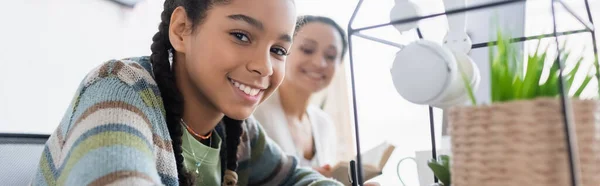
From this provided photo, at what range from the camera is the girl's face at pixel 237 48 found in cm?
69

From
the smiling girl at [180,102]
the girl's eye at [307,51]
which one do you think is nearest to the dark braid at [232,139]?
the smiling girl at [180,102]

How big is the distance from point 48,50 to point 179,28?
1.89 feet

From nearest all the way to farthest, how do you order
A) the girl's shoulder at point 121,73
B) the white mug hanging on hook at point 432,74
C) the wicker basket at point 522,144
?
the wicker basket at point 522,144 → the white mug hanging on hook at point 432,74 → the girl's shoulder at point 121,73

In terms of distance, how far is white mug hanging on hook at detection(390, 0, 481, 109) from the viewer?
0.44 m

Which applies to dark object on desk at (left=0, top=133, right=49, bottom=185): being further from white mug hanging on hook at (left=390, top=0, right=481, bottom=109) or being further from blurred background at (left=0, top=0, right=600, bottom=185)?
white mug hanging on hook at (left=390, top=0, right=481, bottom=109)

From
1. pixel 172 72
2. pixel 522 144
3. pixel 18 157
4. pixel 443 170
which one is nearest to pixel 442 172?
pixel 443 170

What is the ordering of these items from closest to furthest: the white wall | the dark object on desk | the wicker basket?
the wicker basket < the dark object on desk < the white wall

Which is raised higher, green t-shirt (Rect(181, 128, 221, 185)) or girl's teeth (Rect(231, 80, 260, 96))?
girl's teeth (Rect(231, 80, 260, 96))

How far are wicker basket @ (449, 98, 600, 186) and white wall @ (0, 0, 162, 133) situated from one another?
100 centimetres

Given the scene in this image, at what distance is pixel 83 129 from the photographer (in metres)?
0.53

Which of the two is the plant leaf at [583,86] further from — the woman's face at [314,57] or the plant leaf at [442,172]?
the woman's face at [314,57]

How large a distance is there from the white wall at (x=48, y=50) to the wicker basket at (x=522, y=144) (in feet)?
3.28

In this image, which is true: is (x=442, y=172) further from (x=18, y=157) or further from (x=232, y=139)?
(x=18, y=157)

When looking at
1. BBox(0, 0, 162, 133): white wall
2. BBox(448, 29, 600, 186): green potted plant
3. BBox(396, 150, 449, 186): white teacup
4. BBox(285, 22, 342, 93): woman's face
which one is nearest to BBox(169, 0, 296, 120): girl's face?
BBox(396, 150, 449, 186): white teacup
